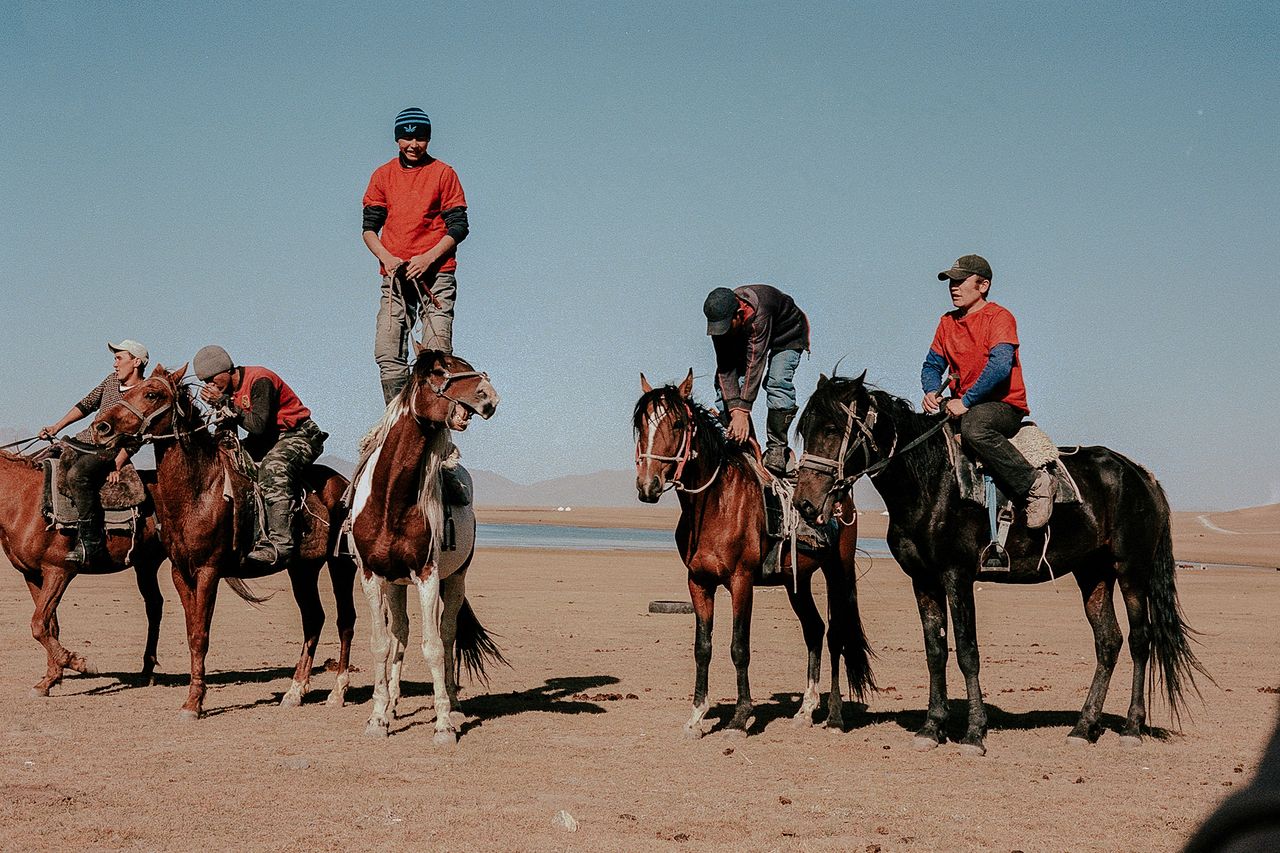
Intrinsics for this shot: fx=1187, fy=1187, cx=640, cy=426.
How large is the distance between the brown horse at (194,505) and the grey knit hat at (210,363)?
1.44 ft

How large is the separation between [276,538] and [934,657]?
6.10 meters

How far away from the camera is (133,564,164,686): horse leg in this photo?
12414mm

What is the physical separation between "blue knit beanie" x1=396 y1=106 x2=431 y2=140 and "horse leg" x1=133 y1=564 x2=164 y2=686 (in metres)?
5.24

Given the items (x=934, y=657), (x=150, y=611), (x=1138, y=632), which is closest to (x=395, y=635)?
(x=150, y=611)

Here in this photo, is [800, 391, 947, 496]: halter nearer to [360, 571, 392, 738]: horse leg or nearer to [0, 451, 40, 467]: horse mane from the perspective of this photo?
[360, 571, 392, 738]: horse leg

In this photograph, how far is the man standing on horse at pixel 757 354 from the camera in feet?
34.8

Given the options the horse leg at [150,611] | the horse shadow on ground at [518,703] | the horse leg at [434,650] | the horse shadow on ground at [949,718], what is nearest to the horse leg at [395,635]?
the horse shadow on ground at [518,703]

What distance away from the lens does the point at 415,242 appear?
35.8ft

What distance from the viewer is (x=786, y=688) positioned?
42.9ft

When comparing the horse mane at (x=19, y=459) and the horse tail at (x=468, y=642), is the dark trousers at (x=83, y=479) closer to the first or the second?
the horse mane at (x=19, y=459)

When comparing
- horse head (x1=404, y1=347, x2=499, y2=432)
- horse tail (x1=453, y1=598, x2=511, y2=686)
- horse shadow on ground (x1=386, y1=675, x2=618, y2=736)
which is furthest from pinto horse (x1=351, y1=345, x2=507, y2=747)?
horse tail (x1=453, y1=598, x2=511, y2=686)

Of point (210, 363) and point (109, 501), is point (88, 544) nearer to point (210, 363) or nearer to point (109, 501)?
point (109, 501)

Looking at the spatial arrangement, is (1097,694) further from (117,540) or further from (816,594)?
(816,594)

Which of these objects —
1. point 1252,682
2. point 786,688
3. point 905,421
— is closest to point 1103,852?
point 905,421
